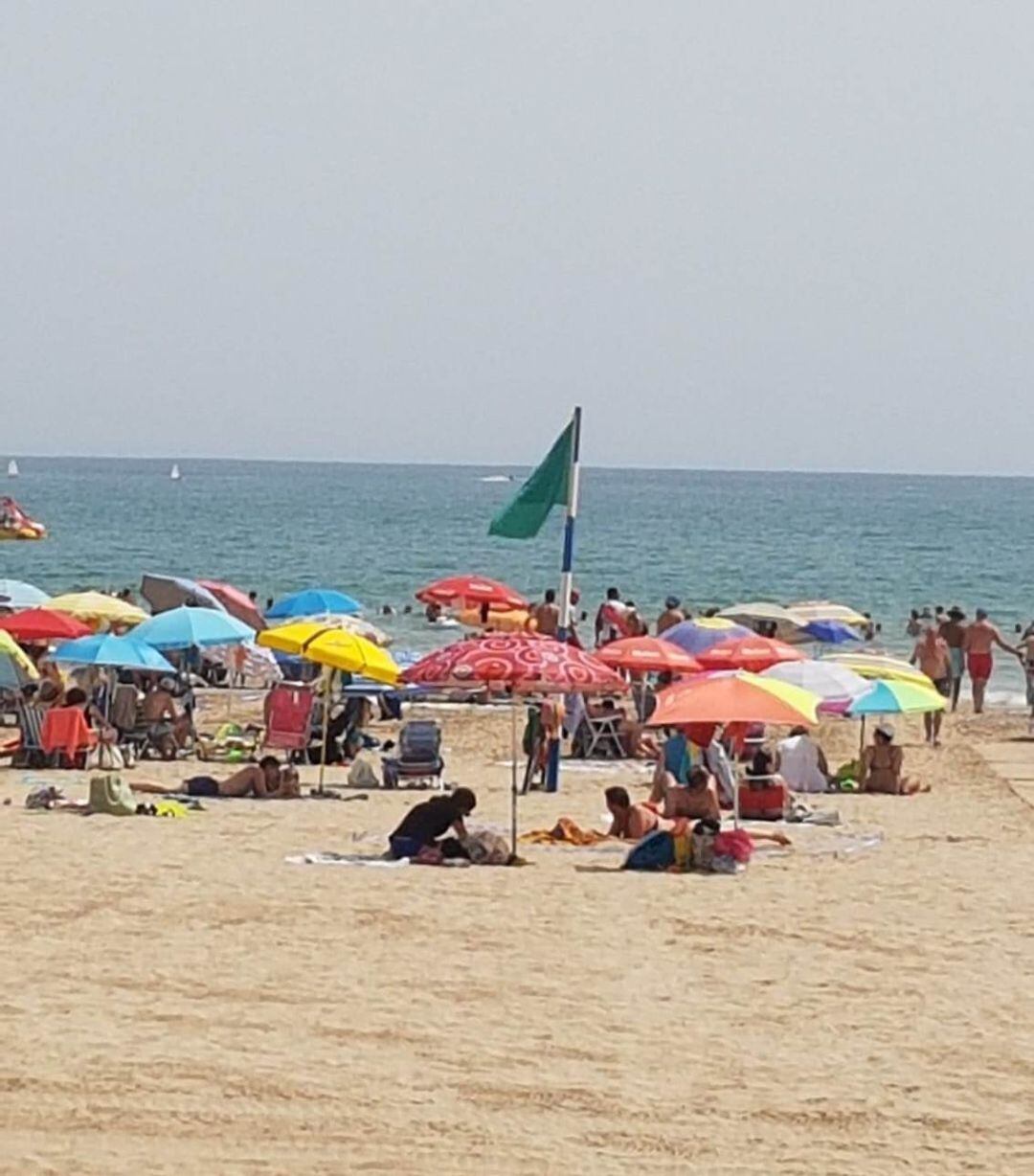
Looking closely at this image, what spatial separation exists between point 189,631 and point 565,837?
6400mm

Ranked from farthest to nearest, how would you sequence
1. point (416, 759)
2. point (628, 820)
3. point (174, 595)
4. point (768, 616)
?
point (174, 595) → point (768, 616) → point (416, 759) → point (628, 820)

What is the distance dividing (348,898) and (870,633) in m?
21.9

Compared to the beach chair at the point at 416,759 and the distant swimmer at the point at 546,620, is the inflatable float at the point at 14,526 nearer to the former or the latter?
the distant swimmer at the point at 546,620

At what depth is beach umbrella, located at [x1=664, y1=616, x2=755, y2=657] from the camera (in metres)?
20.1

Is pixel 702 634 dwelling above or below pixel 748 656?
above

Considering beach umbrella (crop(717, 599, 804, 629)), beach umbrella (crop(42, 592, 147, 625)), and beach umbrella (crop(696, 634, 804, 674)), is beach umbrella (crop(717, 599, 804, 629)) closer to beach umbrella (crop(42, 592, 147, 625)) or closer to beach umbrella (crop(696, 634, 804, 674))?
beach umbrella (crop(696, 634, 804, 674))

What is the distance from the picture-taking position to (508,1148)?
25.6 ft

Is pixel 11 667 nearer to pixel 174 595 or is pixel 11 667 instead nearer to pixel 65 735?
pixel 65 735

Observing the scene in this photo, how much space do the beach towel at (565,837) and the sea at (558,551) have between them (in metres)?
14.4

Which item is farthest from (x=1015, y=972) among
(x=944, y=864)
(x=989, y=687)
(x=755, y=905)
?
(x=989, y=687)

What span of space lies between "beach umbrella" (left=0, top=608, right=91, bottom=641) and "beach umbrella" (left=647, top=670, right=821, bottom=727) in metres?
8.21

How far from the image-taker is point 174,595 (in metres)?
27.3

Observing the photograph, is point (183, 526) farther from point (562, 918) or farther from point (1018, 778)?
point (562, 918)

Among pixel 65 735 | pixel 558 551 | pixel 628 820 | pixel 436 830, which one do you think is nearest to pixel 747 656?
pixel 628 820
